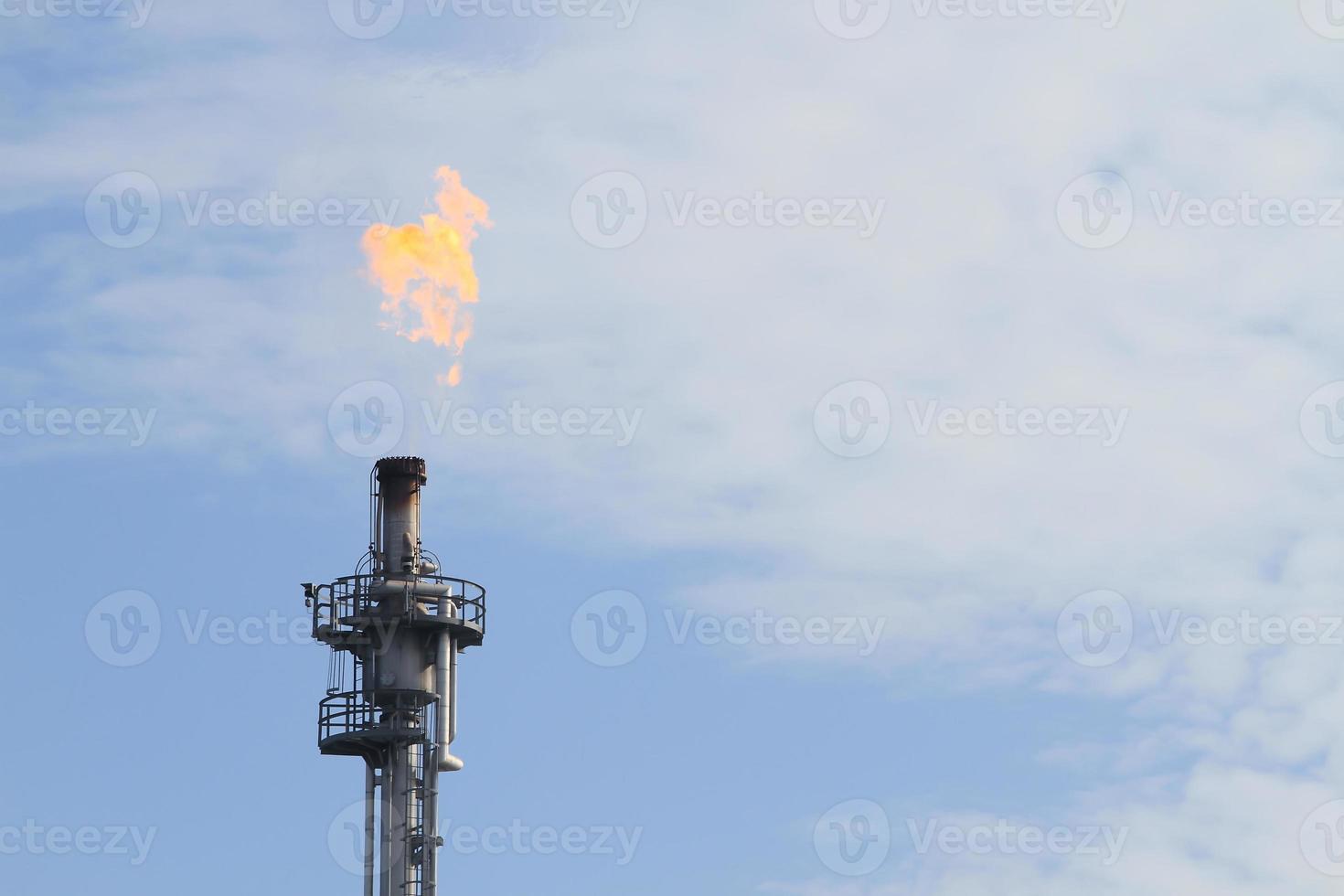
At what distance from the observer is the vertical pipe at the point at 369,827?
146 meters

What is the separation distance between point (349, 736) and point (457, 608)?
22.2 feet

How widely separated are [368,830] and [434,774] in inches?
131

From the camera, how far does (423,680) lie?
149m

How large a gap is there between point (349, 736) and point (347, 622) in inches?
174

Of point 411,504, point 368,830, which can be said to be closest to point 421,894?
point 368,830

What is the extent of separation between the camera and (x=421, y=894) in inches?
5748

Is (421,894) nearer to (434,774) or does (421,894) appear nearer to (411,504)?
(434,774)

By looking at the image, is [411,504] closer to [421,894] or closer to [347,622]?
[347,622]

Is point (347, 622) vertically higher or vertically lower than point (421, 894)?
higher

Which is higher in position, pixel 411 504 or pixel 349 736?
pixel 411 504

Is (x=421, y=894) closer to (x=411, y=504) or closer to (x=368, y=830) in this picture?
(x=368, y=830)

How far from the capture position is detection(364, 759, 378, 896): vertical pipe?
145875mm

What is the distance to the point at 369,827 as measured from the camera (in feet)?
482

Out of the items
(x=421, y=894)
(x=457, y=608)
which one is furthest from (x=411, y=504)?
(x=421, y=894)
